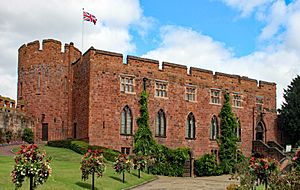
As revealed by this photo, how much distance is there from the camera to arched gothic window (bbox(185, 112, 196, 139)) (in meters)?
39.3

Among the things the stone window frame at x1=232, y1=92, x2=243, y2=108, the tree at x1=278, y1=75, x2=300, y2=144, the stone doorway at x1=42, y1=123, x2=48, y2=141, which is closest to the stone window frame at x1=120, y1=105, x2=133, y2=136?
the stone doorway at x1=42, y1=123, x2=48, y2=141

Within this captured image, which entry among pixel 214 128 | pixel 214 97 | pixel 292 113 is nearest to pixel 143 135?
pixel 214 128

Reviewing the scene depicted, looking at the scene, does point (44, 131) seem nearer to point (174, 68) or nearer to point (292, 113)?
point (174, 68)

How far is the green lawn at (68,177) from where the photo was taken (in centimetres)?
1818

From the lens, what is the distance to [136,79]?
119 ft

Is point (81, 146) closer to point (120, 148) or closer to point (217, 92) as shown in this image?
point (120, 148)

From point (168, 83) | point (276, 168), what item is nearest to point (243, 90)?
point (168, 83)

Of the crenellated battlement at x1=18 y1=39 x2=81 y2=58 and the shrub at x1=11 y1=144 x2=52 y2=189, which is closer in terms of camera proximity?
the shrub at x1=11 y1=144 x2=52 y2=189

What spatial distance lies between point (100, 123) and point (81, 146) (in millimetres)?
2960

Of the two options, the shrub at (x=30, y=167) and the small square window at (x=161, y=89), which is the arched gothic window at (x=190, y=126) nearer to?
the small square window at (x=161, y=89)

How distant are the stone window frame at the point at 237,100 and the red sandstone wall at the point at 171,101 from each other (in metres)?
0.40

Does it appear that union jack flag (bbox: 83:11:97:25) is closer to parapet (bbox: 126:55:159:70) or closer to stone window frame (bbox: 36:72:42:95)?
parapet (bbox: 126:55:159:70)

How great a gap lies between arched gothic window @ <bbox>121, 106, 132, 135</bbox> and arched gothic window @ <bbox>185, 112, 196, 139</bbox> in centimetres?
611

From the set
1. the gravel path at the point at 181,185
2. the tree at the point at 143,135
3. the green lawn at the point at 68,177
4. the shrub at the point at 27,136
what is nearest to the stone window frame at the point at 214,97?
the tree at the point at 143,135
